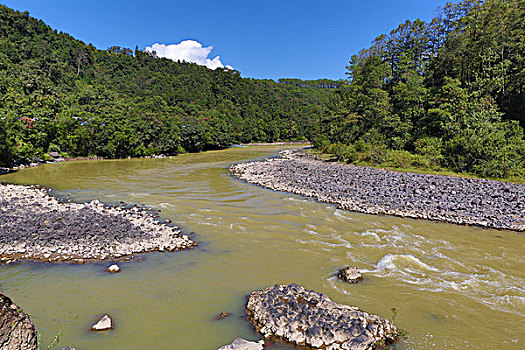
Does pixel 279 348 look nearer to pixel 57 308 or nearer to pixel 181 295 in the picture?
pixel 181 295

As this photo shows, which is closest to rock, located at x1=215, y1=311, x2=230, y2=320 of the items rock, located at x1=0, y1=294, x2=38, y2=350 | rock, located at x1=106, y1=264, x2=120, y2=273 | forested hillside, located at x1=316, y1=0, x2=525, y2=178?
rock, located at x1=0, y1=294, x2=38, y2=350

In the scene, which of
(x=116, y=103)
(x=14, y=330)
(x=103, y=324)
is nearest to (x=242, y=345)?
(x=103, y=324)

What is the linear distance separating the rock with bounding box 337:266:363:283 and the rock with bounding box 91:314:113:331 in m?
5.70

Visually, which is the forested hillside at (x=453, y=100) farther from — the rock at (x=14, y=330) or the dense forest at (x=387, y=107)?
the rock at (x=14, y=330)

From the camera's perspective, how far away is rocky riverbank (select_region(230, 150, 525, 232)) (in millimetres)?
13117

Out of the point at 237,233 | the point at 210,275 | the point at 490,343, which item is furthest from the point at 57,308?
the point at 490,343

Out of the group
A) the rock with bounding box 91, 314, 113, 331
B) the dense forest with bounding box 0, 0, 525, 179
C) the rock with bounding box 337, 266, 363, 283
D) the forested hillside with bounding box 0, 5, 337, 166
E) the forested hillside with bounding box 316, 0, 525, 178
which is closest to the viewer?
the rock with bounding box 91, 314, 113, 331

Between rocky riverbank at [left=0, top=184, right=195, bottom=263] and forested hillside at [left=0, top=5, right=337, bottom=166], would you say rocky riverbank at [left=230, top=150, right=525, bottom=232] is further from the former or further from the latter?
forested hillside at [left=0, top=5, right=337, bottom=166]

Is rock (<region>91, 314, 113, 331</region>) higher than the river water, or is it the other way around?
rock (<region>91, 314, 113, 331</region>)

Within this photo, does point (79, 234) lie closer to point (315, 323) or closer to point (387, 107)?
point (315, 323)

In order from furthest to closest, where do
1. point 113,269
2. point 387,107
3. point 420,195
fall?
1. point 387,107
2. point 420,195
3. point 113,269

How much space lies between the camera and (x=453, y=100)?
2842 centimetres

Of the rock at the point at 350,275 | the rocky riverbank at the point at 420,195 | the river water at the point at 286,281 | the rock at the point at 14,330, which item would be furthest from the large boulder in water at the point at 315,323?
the rocky riverbank at the point at 420,195

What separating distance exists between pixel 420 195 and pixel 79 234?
55.1 feet
